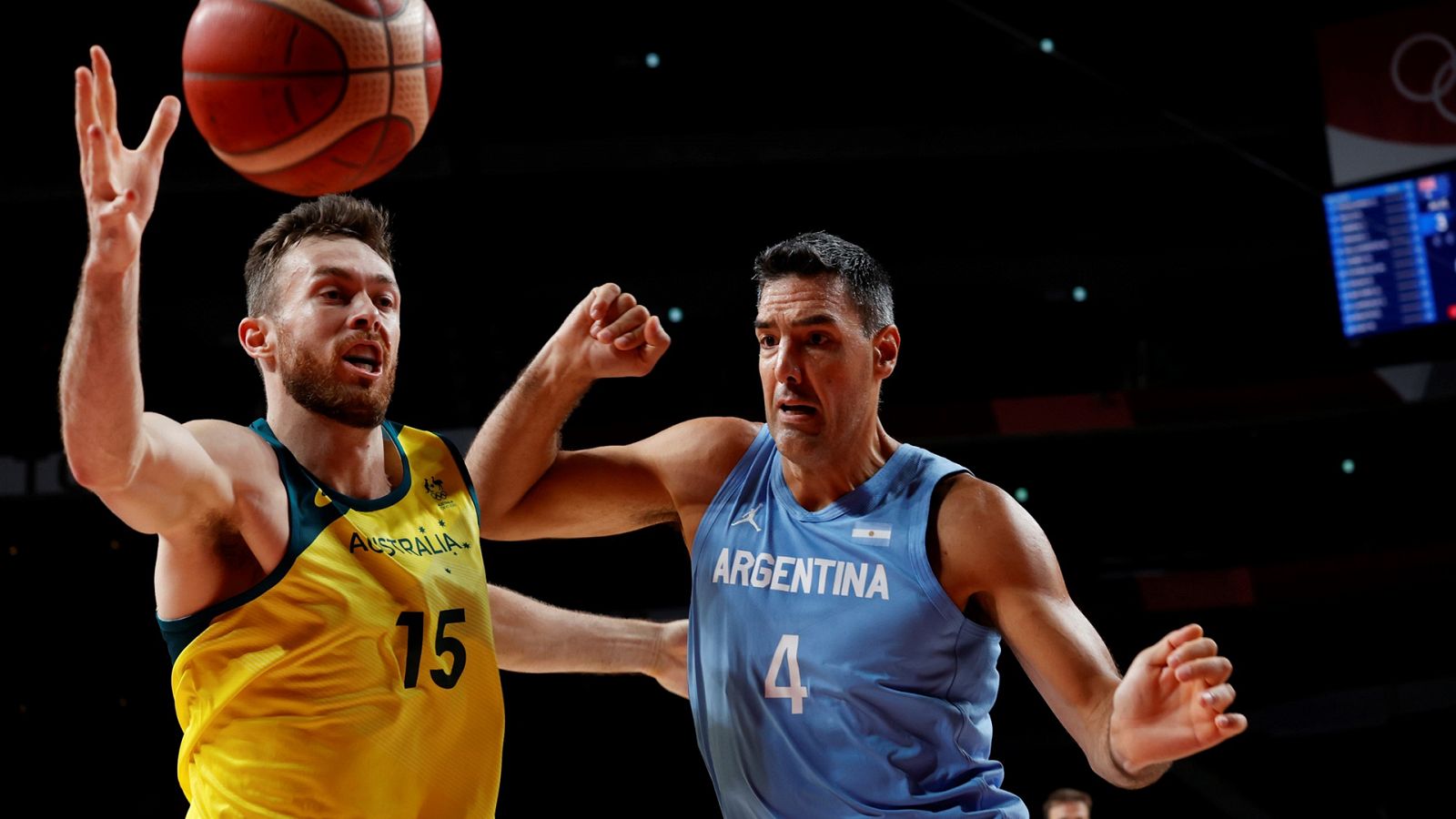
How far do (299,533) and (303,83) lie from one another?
96 centimetres

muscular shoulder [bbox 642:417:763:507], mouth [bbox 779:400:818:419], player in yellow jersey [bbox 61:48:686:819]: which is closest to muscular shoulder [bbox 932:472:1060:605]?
mouth [bbox 779:400:818:419]

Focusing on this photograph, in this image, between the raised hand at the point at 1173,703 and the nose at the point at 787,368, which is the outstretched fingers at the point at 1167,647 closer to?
the raised hand at the point at 1173,703

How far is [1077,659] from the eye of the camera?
9.34 ft

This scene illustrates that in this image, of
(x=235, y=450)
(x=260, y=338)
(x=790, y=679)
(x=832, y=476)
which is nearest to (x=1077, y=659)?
(x=790, y=679)

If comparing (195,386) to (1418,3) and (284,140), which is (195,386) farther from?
(1418,3)

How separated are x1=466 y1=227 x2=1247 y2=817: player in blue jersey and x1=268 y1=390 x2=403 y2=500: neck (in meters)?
0.43

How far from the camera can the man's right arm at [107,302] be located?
7.43 feet

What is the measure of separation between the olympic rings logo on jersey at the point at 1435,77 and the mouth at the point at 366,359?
6955 millimetres

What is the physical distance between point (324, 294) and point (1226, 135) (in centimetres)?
884

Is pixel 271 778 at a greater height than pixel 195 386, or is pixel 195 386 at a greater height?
pixel 195 386

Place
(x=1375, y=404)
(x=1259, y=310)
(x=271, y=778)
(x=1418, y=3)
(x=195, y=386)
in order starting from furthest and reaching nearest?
(x=1259, y=310) < (x=1375, y=404) < (x=195, y=386) < (x=1418, y=3) < (x=271, y=778)

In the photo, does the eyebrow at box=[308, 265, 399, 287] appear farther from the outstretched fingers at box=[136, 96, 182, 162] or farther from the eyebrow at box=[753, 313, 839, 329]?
the eyebrow at box=[753, 313, 839, 329]

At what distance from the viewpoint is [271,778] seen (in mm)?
2713

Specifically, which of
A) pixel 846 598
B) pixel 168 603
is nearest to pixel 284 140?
pixel 168 603
